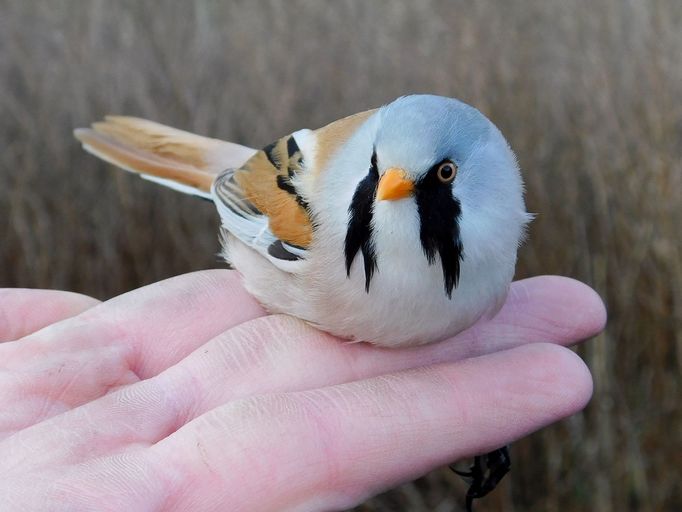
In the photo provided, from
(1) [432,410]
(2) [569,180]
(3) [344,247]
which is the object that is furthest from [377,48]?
(1) [432,410]

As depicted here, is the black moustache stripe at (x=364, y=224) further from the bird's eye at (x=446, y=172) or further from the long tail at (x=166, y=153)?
the long tail at (x=166, y=153)

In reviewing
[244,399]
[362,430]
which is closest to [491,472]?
[362,430]

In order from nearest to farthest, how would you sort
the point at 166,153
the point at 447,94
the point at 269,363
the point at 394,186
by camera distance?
the point at 394,186
the point at 269,363
the point at 166,153
the point at 447,94

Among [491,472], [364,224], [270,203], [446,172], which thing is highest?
[446,172]

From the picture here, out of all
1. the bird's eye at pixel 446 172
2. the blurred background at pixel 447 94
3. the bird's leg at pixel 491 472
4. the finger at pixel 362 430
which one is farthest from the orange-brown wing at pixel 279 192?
the blurred background at pixel 447 94

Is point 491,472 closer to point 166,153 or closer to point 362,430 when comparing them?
point 362,430

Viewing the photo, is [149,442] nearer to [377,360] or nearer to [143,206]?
[377,360]
